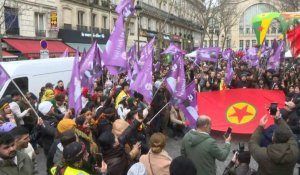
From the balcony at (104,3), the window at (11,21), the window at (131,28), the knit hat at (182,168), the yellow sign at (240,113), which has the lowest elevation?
the yellow sign at (240,113)

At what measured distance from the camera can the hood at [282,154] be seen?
416cm

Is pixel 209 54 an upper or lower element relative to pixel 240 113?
upper

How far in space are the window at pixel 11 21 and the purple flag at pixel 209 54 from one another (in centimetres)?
1093

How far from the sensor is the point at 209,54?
1878 cm

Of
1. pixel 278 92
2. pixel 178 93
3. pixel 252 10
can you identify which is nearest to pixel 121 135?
pixel 178 93

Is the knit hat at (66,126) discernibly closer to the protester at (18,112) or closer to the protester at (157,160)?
the protester at (157,160)

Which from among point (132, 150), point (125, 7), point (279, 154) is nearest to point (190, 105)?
point (125, 7)

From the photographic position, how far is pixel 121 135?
498 cm

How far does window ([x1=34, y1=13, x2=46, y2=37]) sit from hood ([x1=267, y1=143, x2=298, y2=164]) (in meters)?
25.7

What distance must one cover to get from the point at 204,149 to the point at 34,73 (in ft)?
26.1

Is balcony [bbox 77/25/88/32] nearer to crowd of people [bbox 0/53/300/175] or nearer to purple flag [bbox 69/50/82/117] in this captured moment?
purple flag [bbox 69/50/82/117]

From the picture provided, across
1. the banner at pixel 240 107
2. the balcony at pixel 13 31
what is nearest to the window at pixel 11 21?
the balcony at pixel 13 31

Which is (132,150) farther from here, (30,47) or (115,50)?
(30,47)

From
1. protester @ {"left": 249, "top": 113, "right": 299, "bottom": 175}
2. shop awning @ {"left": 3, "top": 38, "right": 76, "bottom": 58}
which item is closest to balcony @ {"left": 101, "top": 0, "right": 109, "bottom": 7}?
shop awning @ {"left": 3, "top": 38, "right": 76, "bottom": 58}
